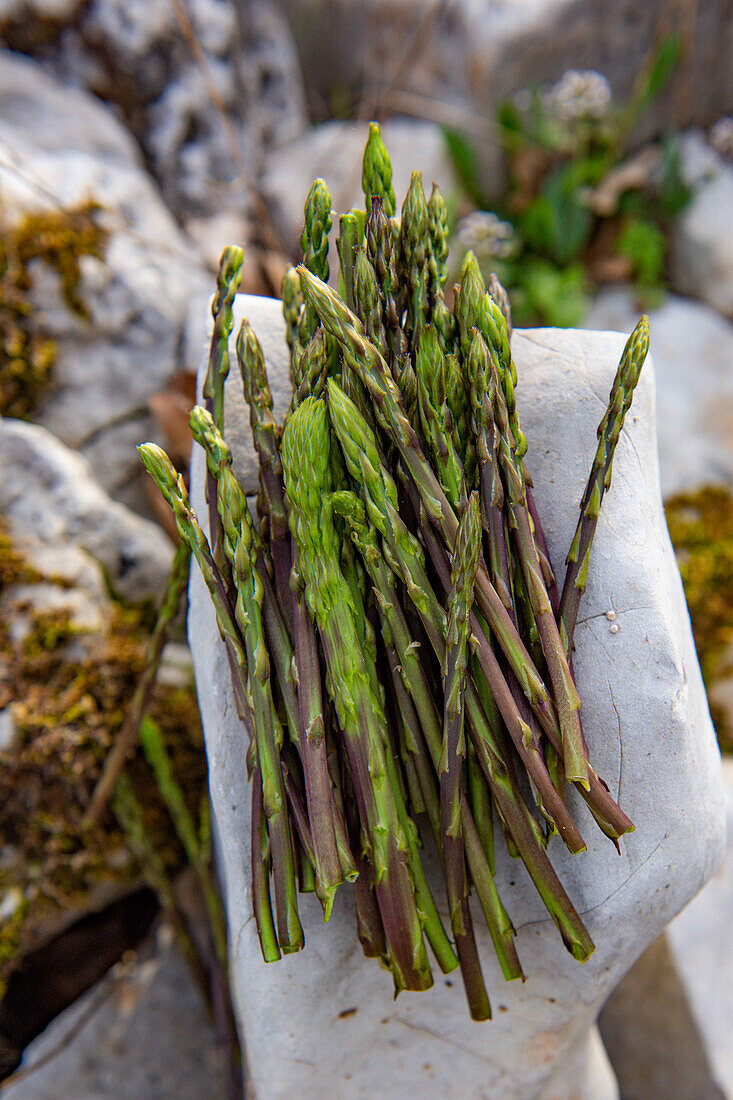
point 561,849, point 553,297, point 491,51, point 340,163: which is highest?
point 491,51

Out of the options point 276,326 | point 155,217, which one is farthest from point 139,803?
point 155,217

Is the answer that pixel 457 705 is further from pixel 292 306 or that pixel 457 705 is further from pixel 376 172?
pixel 376 172

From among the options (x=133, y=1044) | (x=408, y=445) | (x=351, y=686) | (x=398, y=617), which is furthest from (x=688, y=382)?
(x=133, y=1044)

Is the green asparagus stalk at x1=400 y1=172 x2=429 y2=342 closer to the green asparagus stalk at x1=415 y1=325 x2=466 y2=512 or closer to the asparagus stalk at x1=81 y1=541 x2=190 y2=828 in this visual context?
the green asparagus stalk at x1=415 y1=325 x2=466 y2=512

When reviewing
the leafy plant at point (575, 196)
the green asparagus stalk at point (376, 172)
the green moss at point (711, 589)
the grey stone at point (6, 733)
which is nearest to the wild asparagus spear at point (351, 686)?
the green asparagus stalk at point (376, 172)

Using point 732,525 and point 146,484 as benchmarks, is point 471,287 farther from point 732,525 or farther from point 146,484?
point 732,525

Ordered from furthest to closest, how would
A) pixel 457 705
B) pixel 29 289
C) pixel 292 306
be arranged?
pixel 29 289
pixel 292 306
pixel 457 705
